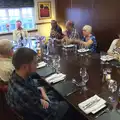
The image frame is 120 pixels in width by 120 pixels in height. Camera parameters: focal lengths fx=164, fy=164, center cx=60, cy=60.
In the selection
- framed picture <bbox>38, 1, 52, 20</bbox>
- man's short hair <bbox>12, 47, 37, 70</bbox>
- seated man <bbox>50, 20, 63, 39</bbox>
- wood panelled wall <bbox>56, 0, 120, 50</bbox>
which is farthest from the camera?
framed picture <bbox>38, 1, 52, 20</bbox>

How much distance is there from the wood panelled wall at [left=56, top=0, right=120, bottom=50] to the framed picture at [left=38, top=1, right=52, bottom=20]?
Answer: 0.83 meters

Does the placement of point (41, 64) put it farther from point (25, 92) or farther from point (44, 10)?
point (44, 10)

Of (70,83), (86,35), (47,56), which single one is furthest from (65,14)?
(70,83)

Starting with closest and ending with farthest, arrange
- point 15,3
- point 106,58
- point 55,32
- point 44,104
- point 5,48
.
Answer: point 44,104, point 5,48, point 106,58, point 55,32, point 15,3

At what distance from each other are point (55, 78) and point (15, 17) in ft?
14.0

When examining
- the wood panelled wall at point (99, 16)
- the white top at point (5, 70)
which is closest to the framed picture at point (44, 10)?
the wood panelled wall at point (99, 16)

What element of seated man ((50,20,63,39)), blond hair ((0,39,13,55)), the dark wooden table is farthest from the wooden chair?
seated man ((50,20,63,39))

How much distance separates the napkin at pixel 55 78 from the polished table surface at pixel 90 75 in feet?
0.19

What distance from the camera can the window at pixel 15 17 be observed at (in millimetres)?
→ 5295

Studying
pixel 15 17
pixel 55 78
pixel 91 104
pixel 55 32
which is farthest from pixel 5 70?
pixel 15 17

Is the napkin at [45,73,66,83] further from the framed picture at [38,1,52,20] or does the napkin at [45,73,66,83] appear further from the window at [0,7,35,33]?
the framed picture at [38,1,52,20]

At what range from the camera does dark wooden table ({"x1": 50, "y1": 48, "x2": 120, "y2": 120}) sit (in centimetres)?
140

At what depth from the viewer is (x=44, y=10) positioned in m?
5.71

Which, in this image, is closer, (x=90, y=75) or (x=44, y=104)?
(x=44, y=104)
